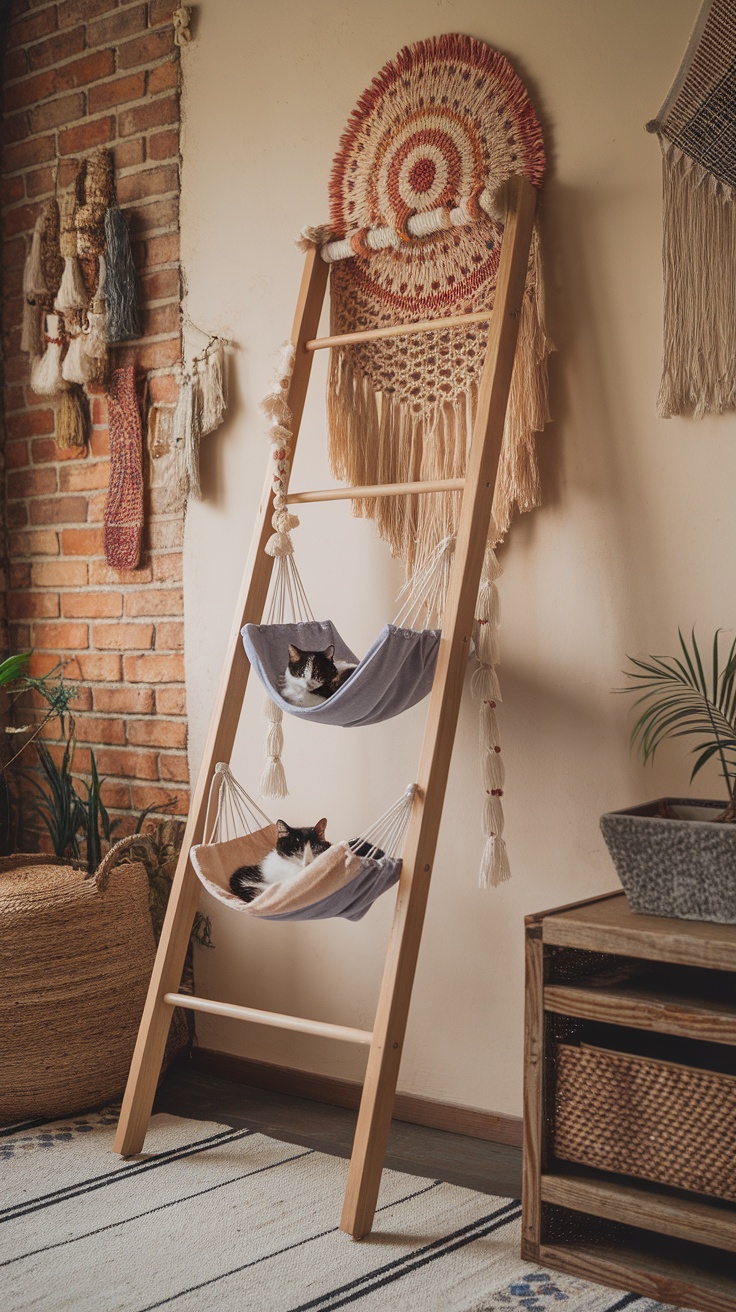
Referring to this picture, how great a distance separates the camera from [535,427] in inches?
72.0

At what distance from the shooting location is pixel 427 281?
6.40 feet

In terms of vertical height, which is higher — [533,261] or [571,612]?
[533,261]

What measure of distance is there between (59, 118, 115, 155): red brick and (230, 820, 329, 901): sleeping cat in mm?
1581

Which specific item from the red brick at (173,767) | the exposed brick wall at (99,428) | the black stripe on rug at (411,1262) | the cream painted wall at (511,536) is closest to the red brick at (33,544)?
the exposed brick wall at (99,428)

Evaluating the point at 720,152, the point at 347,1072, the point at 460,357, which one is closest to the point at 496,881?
the point at 347,1072

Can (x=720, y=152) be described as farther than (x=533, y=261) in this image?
No

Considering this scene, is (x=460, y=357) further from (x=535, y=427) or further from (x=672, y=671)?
(x=672, y=671)

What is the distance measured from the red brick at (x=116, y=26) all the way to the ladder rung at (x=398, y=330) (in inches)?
35.0

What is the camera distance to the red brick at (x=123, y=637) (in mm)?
2443

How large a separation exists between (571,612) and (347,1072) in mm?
955

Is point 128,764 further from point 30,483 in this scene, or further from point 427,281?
point 427,281

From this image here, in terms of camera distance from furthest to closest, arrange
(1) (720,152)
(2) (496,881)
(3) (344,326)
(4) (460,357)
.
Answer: (3) (344,326), (4) (460,357), (2) (496,881), (1) (720,152)

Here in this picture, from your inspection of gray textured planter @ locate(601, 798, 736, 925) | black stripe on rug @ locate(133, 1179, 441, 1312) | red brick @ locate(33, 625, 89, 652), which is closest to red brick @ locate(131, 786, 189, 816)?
red brick @ locate(33, 625, 89, 652)

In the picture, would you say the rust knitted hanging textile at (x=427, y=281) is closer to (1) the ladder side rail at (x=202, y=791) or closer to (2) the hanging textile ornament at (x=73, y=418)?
(1) the ladder side rail at (x=202, y=791)
